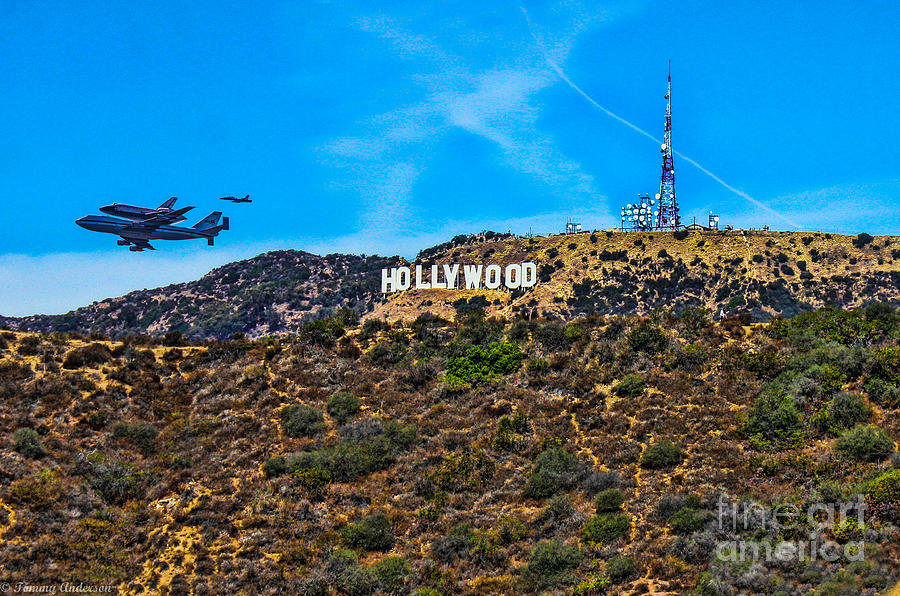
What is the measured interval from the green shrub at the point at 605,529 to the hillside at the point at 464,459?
0.10 m

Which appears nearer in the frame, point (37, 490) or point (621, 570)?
point (621, 570)

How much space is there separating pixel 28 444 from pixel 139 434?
6022mm

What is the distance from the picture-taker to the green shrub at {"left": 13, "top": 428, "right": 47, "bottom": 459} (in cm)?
4353

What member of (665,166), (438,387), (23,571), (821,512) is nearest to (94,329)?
(665,166)

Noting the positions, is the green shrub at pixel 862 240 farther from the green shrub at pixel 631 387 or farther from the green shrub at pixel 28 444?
the green shrub at pixel 28 444

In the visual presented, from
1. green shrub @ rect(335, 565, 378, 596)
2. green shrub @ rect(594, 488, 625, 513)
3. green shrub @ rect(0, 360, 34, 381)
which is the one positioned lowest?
green shrub @ rect(335, 565, 378, 596)

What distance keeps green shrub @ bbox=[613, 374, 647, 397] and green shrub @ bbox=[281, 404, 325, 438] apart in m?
17.3

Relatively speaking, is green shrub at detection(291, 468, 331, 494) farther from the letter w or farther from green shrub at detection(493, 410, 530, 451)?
the letter w

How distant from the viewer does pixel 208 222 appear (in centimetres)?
6344

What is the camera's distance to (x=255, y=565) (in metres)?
36.4

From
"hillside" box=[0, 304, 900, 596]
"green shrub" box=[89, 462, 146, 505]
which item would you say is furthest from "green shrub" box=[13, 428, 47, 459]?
"green shrub" box=[89, 462, 146, 505]

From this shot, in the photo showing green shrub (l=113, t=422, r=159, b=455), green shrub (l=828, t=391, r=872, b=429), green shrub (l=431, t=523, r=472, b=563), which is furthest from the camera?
green shrub (l=113, t=422, r=159, b=455)

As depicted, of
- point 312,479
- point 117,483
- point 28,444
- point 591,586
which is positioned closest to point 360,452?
point 312,479

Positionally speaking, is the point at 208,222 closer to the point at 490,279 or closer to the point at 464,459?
the point at 464,459
